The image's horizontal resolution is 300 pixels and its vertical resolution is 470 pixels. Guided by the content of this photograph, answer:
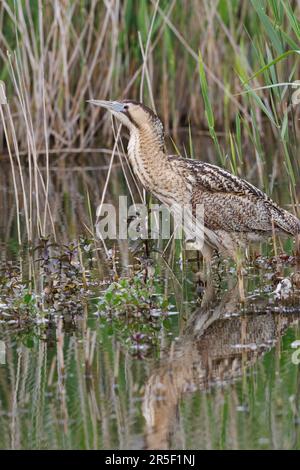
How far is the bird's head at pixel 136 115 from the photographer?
709 cm

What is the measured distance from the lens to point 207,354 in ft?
17.7

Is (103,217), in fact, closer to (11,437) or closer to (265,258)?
(265,258)

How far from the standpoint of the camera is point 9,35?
1102 centimetres

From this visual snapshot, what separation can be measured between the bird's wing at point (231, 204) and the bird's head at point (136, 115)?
0.29m

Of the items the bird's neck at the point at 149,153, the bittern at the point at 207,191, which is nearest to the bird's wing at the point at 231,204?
the bittern at the point at 207,191

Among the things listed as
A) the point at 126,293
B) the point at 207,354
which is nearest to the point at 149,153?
the point at 126,293

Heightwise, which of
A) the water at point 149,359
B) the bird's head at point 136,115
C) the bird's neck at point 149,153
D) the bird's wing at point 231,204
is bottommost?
the water at point 149,359

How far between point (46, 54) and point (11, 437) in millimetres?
7324

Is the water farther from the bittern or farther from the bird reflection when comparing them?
the bittern

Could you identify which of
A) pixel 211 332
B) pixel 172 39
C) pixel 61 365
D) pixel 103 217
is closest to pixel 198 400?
pixel 61 365

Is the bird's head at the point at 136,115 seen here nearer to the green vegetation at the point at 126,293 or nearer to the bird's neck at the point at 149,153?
the bird's neck at the point at 149,153

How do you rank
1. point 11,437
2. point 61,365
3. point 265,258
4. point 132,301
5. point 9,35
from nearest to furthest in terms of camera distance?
point 11,437 < point 61,365 < point 132,301 < point 265,258 < point 9,35

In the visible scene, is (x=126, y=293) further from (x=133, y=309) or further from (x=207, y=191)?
(x=207, y=191)

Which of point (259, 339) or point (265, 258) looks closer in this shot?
point (259, 339)
